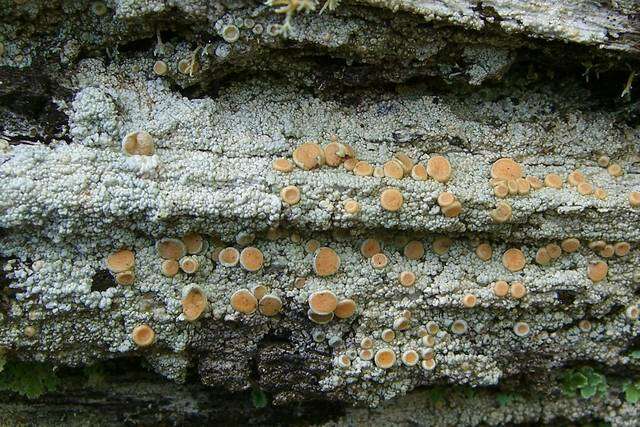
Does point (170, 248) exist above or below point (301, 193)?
below

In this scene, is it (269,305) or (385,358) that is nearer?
(269,305)

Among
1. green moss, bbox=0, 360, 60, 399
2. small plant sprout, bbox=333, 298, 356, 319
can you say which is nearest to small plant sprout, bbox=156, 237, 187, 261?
small plant sprout, bbox=333, 298, 356, 319

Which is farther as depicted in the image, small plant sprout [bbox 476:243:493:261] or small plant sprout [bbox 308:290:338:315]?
small plant sprout [bbox 476:243:493:261]

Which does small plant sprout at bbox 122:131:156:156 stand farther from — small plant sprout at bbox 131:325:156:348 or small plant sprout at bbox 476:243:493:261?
small plant sprout at bbox 476:243:493:261

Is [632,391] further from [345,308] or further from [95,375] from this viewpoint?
[95,375]

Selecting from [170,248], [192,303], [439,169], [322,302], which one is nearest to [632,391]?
[439,169]

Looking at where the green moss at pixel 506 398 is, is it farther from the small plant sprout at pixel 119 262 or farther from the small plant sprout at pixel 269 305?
the small plant sprout at pixel 119 262

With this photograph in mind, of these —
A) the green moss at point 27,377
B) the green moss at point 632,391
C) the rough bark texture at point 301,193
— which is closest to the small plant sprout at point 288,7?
the rough bark texture at point 301,193

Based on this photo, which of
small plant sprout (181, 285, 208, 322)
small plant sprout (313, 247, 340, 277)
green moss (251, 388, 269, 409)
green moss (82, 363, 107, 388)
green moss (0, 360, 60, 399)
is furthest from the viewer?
green moss (251, 388, 269, 409)
